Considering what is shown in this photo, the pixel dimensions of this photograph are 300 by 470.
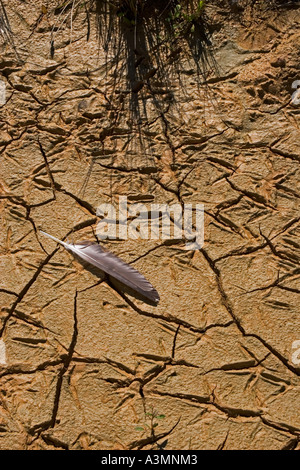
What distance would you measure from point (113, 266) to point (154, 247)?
24 centimetres

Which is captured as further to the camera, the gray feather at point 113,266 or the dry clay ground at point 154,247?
the gray feather at point 113,266

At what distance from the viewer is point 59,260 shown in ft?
8.96

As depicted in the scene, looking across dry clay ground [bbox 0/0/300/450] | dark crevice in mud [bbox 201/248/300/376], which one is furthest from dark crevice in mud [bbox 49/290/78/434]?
dark crevice in mud [bbox 201/248/300/376]

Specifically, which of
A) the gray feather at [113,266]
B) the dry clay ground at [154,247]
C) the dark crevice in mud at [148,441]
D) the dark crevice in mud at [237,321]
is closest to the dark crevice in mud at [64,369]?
the dry clay ground at [154,247]

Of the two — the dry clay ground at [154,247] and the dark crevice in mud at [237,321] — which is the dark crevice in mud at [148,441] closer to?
the dry clay ground at [154,247]

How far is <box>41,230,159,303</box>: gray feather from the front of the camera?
2631 mm

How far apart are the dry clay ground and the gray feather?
0.05 meters

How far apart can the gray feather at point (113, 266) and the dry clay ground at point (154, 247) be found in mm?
46

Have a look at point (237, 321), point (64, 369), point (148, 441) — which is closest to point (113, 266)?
point (64, 369)

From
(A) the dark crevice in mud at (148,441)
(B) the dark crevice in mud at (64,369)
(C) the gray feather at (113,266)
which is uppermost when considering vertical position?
(C) the gray feather at (113,266)

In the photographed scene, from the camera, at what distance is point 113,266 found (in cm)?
267

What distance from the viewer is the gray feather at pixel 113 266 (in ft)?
8.63

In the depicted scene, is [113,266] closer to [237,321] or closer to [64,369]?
[64,369]

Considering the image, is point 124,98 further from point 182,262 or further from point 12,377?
point 12,377
